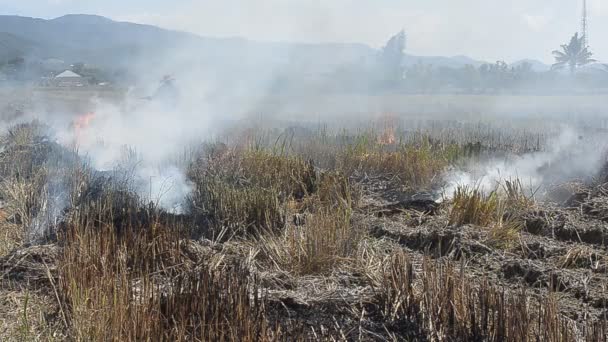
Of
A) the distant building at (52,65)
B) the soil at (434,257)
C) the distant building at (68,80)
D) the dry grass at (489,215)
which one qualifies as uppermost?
the distant building at (52,65)

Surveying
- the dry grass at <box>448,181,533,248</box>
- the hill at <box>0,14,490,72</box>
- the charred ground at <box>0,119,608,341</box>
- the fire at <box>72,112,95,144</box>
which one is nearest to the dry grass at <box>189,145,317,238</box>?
the charred ground at <box>0,119,608,341</box>

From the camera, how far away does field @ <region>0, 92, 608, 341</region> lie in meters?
3.67

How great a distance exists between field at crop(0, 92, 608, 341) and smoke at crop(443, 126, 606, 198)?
0.18ft

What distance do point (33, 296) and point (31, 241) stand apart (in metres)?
1.92

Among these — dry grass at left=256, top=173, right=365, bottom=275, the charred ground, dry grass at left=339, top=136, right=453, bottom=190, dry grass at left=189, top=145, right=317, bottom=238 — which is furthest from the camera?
dry grass at left=339, top=136, right=453, bottom=190

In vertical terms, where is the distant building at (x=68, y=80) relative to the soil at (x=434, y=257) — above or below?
above

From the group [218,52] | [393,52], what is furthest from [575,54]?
[218,52]

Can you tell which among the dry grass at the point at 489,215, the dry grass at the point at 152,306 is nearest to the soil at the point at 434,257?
the dry grass at the point at 489,215

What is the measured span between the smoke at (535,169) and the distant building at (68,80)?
35534 millimetres

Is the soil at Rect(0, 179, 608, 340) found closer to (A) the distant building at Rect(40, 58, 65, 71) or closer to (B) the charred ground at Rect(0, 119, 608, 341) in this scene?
(B) the charred ground at Rect(0, 119, 608, 341)

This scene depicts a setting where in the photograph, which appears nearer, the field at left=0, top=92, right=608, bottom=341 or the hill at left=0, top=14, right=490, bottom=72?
the field at left=0, top=92, right=608, bottom=341

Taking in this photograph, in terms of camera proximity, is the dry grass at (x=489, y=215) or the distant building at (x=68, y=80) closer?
the dry grass at (x=489, y=215)

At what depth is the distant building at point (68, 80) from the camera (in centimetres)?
4078

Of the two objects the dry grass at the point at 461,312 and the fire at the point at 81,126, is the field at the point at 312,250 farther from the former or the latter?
the fire at the point at 81,126
